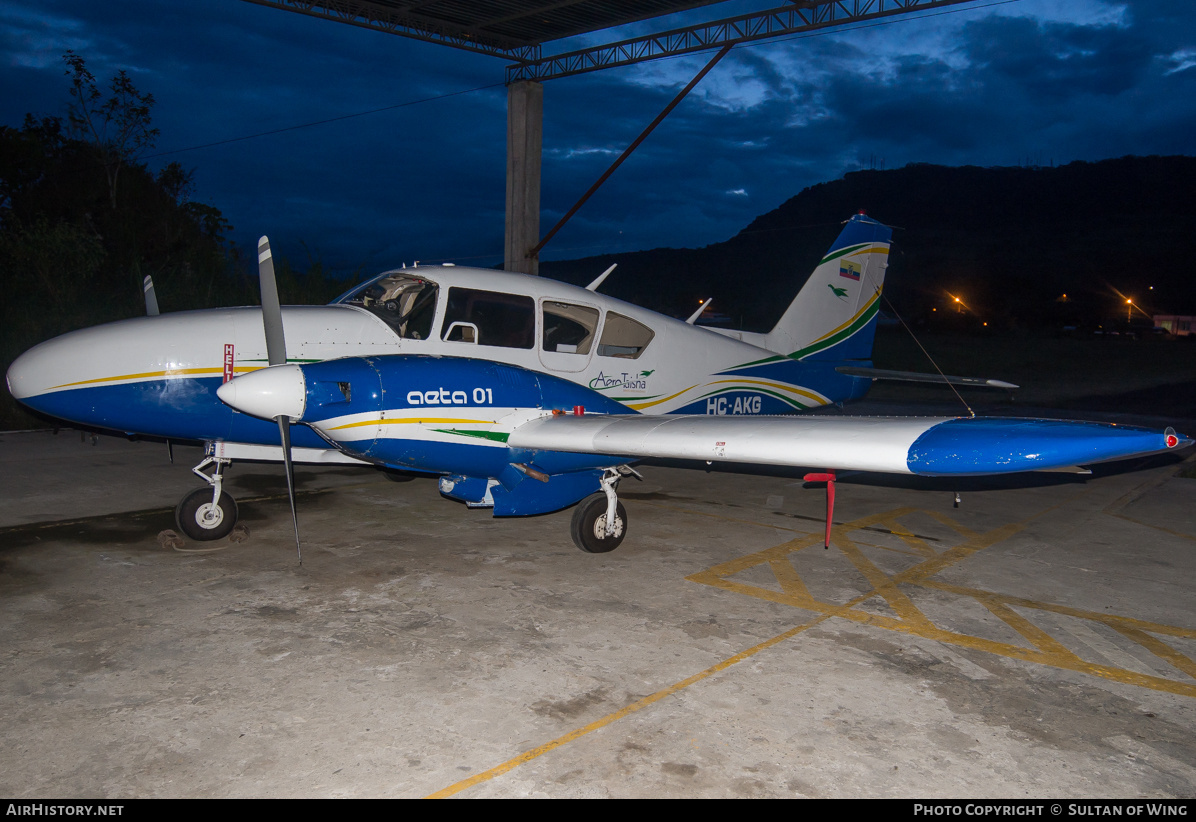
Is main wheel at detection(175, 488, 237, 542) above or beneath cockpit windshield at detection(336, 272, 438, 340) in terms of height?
beneath

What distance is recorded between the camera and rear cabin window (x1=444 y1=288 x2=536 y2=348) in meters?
7.25

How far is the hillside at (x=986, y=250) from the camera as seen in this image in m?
78.7

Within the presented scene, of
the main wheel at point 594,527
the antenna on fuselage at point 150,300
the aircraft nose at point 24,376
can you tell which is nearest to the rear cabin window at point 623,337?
the main wheel at point 594,527

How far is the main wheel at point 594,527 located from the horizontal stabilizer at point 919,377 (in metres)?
4.03

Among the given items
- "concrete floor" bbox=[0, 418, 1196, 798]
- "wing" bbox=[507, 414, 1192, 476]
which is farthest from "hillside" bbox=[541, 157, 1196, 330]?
"wing" bbox=[507, 414, 1192, 476]

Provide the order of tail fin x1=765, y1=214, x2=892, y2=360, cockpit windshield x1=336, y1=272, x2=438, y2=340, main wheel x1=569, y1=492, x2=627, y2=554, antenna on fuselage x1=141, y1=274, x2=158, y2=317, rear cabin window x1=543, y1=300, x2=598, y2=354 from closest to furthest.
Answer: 1. main wheel x1=569, y1=492, x2=627, y2=554
2. cockpit windshield x1=336, y1=272, x2=438, y2=340
3. rear cabin window x1=543, y1=300, x2=598, y2=354
4. antenna on fuselage x1=141, y1=274, x2=158, y2=317
5. tail fin x1=765, y1=214, x2=892, y2=360

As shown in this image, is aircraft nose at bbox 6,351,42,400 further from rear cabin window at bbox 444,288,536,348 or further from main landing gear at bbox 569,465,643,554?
main landing gear at bbox 569,465,643,554

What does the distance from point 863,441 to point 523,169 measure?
16.3 m

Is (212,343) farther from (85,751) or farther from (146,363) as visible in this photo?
(85,751)

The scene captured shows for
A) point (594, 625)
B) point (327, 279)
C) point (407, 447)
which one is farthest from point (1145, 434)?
point (327, 279)

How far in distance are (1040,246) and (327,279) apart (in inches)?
4372

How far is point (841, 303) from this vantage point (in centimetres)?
1091

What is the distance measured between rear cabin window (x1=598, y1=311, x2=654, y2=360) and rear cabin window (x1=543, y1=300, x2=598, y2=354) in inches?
6.7

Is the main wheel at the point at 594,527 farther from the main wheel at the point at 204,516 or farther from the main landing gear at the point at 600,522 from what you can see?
the main wheel at the point at 204,516
